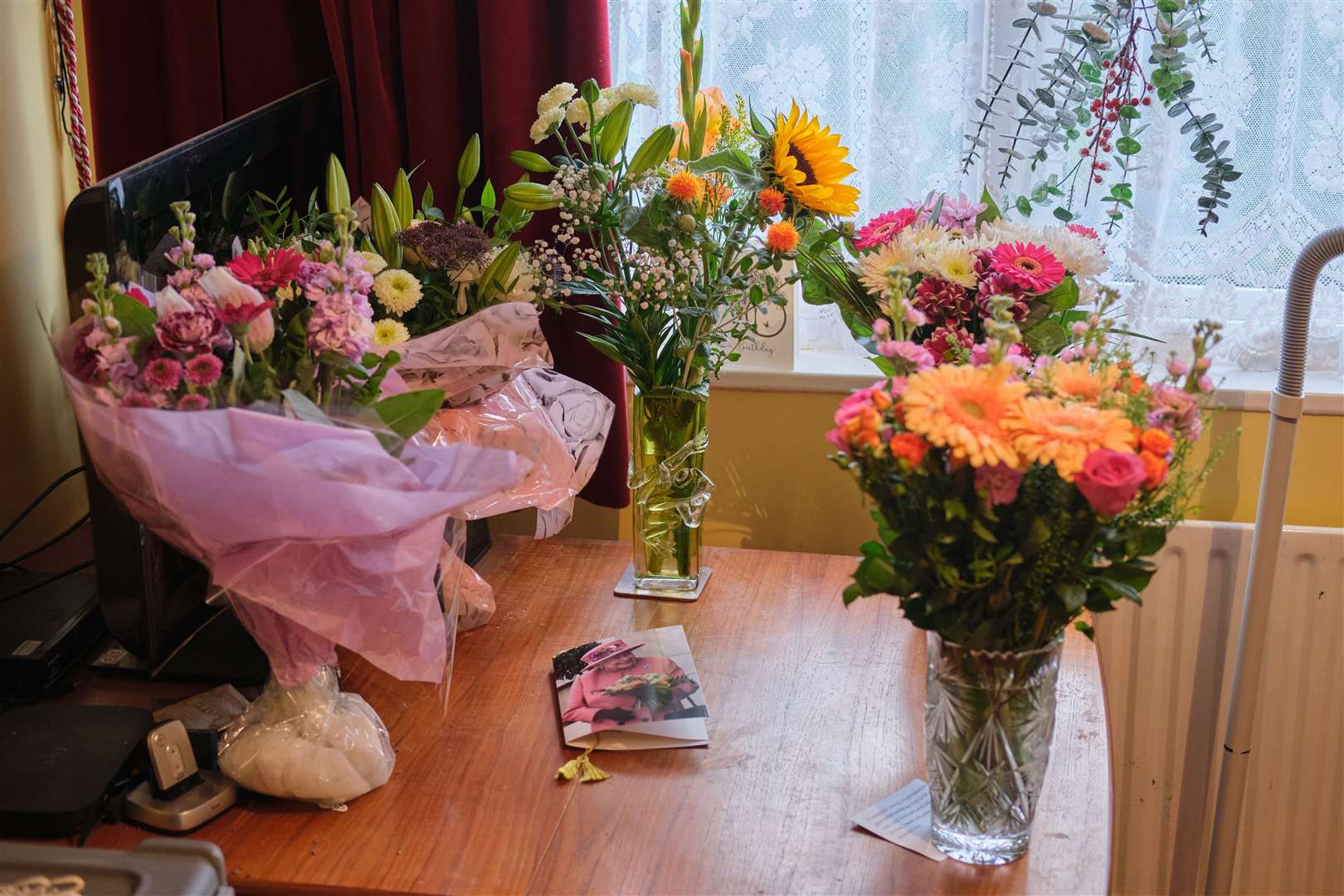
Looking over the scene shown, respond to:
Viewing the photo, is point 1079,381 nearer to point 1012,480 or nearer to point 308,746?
point 1012,480

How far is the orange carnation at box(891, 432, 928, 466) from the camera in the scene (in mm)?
818

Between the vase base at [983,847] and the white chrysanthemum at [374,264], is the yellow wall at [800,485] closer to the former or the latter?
the white chrysanthemum at [374,264]

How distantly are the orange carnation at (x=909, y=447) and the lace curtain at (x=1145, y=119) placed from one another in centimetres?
93

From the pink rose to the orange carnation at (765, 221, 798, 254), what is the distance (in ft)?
1.70

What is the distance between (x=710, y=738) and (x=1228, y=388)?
35.5 inches

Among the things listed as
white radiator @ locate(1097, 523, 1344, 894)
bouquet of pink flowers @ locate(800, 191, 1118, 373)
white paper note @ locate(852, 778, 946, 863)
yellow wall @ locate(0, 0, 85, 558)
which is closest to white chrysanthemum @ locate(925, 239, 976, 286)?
bouquet of pink flowers @ locate(800, 191, 1118, 373)

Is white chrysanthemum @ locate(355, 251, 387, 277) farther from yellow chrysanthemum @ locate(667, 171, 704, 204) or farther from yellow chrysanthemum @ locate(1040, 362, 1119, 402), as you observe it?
yellow chrysanthemum @ locate(1040, 362, 1119, 402)

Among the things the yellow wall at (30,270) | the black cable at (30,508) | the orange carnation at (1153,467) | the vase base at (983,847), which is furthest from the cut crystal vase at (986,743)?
the yellow wall at (30,270)

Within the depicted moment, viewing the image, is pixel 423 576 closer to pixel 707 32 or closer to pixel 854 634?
pixel 854 634

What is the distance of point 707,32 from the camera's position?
1.66 meters

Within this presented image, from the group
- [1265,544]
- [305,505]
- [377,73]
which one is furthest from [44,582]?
[1265,544]

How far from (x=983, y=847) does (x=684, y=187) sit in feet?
2.24

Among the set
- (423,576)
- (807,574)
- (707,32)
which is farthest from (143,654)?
(707,32)

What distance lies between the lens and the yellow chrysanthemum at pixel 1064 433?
Answer: 79 cm
